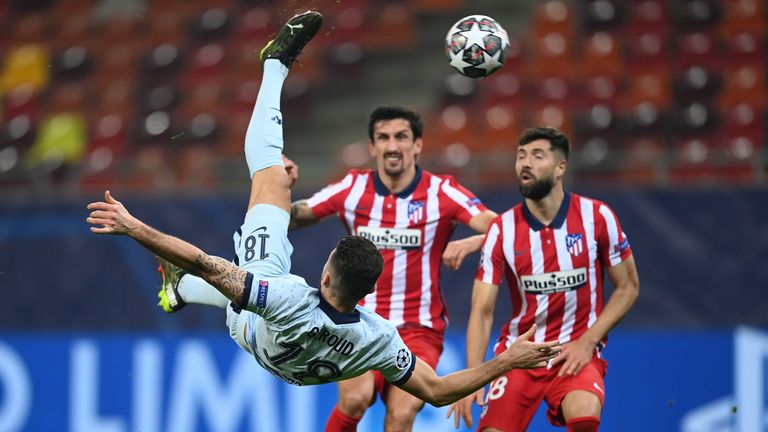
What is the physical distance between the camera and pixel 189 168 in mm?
12750

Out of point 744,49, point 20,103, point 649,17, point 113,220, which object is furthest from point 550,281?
point 20,103

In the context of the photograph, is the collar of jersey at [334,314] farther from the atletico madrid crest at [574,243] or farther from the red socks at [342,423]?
the atletico madrid crest at [574,243]

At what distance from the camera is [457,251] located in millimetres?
7098

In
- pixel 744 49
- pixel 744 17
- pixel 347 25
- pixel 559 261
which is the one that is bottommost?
pixel 559 261

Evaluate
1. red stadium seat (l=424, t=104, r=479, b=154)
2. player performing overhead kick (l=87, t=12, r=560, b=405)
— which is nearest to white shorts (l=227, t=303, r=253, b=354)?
player performing overhead kick (l=87, t=12, r=560, b=405)

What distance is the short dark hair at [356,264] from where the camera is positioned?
5.61m

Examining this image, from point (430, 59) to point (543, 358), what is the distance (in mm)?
10072

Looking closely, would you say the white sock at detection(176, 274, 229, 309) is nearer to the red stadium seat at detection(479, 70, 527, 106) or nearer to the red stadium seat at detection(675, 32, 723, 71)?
the red stadium seat at detection(479, 70, 527, 106)

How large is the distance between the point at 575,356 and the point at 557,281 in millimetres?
473

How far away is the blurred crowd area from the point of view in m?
12.5

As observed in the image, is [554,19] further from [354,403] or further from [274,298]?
[274,298]

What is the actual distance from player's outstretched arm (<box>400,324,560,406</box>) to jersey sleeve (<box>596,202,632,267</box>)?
4.41 feet

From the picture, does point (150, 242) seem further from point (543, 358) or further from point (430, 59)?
point (430, 59)

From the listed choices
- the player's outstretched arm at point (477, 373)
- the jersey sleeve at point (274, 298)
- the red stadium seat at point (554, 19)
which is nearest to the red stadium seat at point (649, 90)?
the red stadium seat at point (554, 19)
